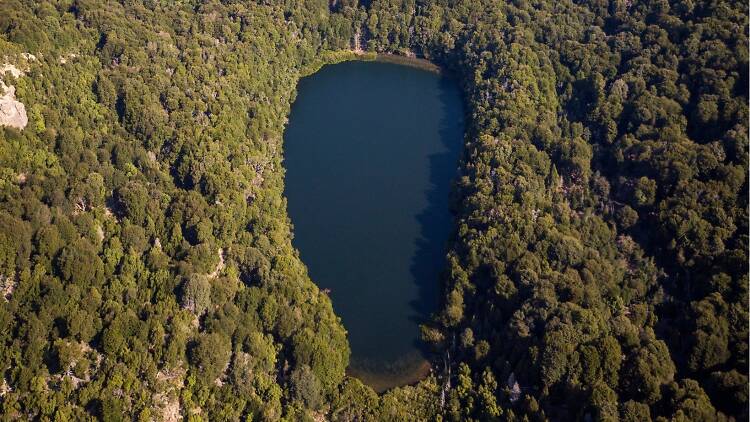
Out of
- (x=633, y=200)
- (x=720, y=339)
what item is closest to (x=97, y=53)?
(x=633, y=200)


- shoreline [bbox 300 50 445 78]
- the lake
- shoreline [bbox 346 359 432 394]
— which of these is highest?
shoreline [bbox 300 50 445 78]

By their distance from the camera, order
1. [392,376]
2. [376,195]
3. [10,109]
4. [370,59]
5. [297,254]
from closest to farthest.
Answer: [392,376], [10,109], [297,254], [376,195], [370,59]

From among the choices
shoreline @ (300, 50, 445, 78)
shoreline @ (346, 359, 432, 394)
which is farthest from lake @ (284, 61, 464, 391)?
shoreline @ (300, 50, 445, 78)

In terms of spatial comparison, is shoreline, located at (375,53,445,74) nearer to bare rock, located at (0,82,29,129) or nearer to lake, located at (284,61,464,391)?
lake, located at (284,61,464,391)

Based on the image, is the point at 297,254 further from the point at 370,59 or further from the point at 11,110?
the point at 370,59

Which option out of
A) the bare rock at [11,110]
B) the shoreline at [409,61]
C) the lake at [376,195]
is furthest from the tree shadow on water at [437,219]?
the bare rock at [11,110]

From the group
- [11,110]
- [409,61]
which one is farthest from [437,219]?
[11,110]
